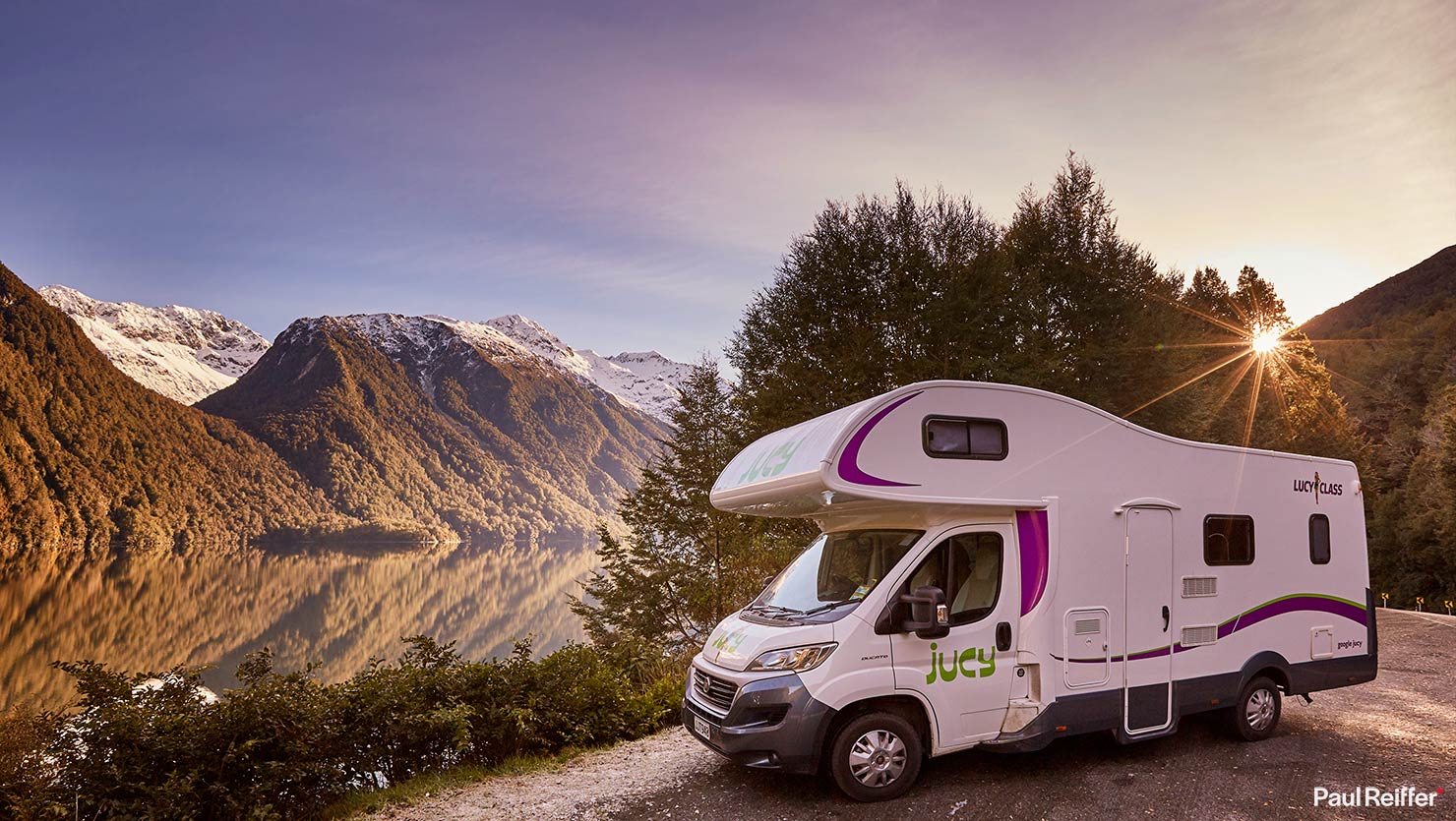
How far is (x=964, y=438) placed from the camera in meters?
6.98

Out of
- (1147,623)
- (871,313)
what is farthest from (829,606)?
(871,313)

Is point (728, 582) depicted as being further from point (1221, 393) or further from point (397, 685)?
point (1221, 393)

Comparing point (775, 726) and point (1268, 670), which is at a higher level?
point (1268, 670)

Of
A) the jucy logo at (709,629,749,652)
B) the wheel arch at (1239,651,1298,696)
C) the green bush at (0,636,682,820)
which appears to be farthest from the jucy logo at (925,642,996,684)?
the green bush at (0,636,682,820)

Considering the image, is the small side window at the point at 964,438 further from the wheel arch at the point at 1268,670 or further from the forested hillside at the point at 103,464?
the forested hillside at the point at 103,464

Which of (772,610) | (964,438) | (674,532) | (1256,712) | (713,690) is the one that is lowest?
(1256,712)

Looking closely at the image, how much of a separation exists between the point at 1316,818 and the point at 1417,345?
56.4m

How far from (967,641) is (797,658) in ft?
4.89

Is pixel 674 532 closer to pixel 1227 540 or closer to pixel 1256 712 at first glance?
pixel 1256 712

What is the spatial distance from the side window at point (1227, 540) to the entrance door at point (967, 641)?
7.76 feet

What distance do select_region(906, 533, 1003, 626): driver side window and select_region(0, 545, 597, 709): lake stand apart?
2211 inches

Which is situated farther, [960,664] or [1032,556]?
[1032,556]

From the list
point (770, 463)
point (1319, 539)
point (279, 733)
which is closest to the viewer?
point (279, 733)

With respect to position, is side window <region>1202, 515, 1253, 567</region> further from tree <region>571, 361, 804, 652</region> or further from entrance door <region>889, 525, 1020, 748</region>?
tree <region>571, 361, 804, 652</region>
